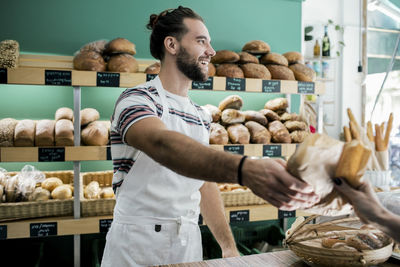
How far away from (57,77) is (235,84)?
3.99 feet

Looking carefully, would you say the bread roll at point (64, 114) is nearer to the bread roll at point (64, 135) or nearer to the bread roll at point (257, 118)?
the bread roll at point (64, 135)

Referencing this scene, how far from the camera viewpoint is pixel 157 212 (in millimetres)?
1475

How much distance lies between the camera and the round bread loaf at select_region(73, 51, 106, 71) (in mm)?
2314

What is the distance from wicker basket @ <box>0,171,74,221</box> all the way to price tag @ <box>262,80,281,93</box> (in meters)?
1.60

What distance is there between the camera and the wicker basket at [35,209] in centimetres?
223

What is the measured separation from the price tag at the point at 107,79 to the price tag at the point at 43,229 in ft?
3.12

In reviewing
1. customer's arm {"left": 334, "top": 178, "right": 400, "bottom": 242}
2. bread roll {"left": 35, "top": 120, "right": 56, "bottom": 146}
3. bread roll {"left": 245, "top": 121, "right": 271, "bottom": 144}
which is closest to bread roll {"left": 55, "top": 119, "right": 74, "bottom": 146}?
bread roll {"left": 35, "top": 120, "right": 56, "bottom": 146}

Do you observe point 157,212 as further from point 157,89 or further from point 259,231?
point 259,231

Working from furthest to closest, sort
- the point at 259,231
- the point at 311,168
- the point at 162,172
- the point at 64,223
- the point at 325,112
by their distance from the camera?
1. the point at 325,112
2. the point at 259,231
3. the point at 64,223
4. the point at 162,172
5. the point at 311,168

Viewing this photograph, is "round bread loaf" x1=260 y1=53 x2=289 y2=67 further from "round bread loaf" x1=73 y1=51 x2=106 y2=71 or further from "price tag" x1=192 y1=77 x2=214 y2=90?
"round bread loaf" x1=73 y1=51 x2=106 y2=71

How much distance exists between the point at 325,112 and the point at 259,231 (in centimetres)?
225

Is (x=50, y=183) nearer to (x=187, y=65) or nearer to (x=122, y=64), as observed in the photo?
(x=122, y=64)

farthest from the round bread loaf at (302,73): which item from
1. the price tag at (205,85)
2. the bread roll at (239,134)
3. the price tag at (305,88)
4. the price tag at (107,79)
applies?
the price tag at (107,79)

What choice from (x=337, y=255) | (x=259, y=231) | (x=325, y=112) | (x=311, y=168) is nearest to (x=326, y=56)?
(x=325, y=112)
